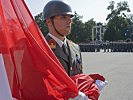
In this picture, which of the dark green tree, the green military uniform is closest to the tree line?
the dark green tree

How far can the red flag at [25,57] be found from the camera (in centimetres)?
172

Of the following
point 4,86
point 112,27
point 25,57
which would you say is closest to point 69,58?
point 25,57

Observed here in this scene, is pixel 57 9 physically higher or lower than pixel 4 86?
higher

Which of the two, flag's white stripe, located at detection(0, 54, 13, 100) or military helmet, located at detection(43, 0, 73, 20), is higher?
military helmet, located at detection(43, 0, 73, 20)

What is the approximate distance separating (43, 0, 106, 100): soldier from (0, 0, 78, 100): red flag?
494 mm

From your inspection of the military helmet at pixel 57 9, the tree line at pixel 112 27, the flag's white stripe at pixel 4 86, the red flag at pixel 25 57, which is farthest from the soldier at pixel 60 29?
the tree line at pixel 112 27

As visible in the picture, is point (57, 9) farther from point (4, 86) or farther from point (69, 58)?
point (4, 86)

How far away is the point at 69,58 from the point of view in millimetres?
2422

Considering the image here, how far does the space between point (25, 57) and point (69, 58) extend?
2.19ft

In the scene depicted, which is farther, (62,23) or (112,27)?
(112,27)

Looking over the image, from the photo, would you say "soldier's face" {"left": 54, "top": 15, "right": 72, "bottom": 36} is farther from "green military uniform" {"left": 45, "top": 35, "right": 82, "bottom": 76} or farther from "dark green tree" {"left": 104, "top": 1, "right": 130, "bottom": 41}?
"dark green tree" {"left": 104, "top": 1, "right": 130, "bottom": 41}

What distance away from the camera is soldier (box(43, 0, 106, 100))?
7.80ft

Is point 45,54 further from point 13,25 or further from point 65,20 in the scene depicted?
point 65,20

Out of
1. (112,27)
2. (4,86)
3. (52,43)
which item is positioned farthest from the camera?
(112,27)
